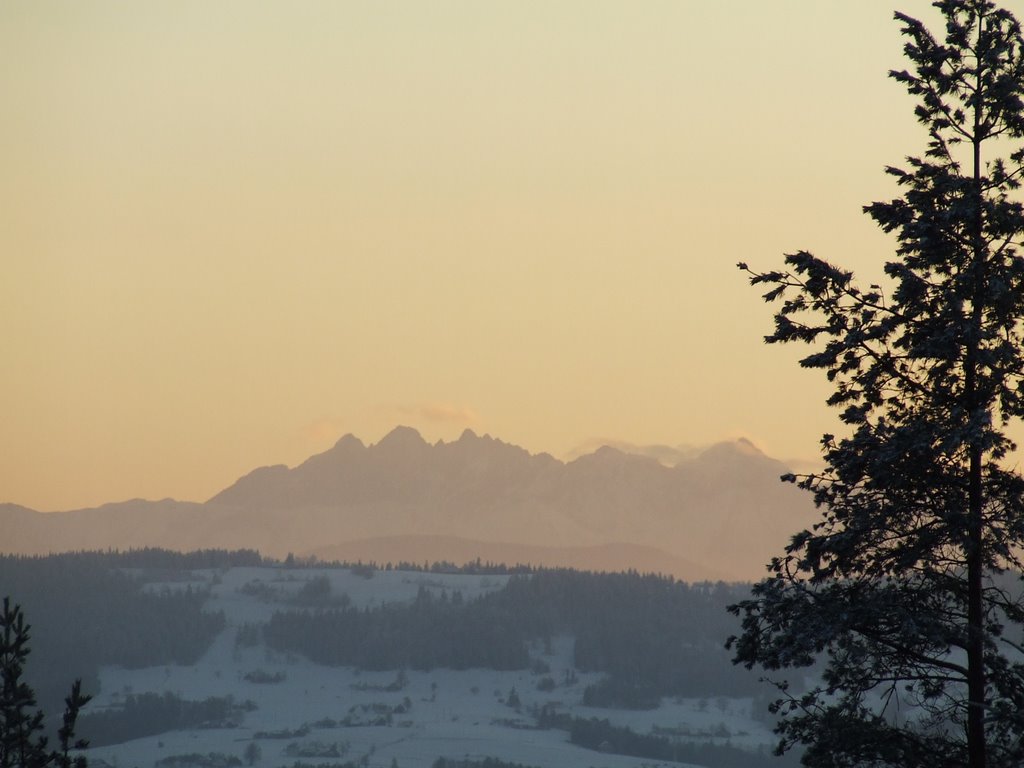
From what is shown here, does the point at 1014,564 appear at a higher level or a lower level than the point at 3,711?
higher

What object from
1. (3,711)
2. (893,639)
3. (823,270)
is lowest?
(3,711)

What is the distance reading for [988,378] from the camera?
32.2 metres

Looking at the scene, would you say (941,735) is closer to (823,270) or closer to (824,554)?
(824,554)

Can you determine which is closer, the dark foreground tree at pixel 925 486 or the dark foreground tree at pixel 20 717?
the dark foreground tree at pixel 925 486

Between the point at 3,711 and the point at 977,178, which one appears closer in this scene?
the point at 977,178

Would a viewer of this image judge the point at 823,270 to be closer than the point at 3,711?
Yes

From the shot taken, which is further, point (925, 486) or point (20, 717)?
point (20, 717)

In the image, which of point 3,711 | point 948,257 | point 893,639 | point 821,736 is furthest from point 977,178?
point 3,711

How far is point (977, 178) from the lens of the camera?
3244 centimetres

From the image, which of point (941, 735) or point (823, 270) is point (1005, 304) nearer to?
point (823, 270)

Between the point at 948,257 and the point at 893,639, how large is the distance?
753 cm

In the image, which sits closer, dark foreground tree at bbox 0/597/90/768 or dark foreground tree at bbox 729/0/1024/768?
dark foreground tree at bbox 729/0/1024/768

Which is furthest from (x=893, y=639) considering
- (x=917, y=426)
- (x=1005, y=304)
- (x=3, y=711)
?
(x=3, y=711)

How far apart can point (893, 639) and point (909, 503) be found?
2.65 m
